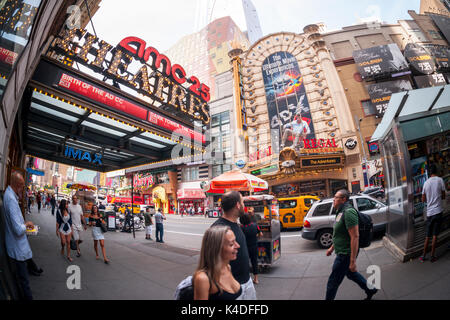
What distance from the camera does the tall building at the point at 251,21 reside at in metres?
53.2

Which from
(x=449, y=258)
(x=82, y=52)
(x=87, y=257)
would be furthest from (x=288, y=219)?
(x=82, y=52)

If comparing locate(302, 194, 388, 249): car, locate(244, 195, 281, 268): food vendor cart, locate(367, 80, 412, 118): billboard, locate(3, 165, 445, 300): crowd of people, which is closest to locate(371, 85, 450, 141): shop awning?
locate(3, 165, 445, 300): crowd of people

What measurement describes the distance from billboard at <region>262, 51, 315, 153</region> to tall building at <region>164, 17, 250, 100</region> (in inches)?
596

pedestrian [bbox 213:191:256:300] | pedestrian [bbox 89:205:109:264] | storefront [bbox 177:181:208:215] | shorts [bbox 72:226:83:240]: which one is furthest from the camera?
storefront [bbox 177:181:208:215]

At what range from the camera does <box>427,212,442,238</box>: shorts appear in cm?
357

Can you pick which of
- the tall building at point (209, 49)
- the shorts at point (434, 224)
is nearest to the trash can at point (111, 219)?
the shorts at point (434, 224)

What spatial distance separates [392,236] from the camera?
198 inches

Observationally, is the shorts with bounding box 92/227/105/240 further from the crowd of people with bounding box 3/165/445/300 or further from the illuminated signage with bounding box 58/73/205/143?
the illuminated signage with bounding box 58/73/205/143

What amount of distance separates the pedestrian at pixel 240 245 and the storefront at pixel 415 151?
3880mm

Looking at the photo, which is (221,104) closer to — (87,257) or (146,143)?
(146,143)

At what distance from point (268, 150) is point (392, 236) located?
15.6m

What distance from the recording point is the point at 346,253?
2.87 metres

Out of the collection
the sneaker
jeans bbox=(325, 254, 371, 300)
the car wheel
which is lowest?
the car wheel

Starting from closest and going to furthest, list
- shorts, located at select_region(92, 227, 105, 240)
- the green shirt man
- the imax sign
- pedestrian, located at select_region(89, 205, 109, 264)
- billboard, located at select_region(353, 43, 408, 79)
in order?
the green shirt man → pedestrian, located at select_region(89, 205, 109, 264) → shorts, located at select_region(92, 227, 105, 240) → the imax sign → billboard, located at select_region(353, 43, 408, 79)
